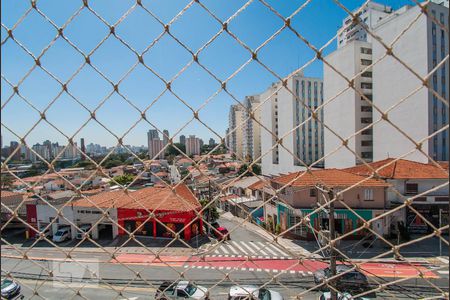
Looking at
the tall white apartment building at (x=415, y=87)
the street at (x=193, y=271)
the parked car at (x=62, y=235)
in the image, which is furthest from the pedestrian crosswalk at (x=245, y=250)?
the tall white apartment building at (x=415, y=87)

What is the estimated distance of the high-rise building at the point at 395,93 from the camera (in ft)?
34.5

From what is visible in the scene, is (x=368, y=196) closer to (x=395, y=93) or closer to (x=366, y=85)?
(x=395, y=93)

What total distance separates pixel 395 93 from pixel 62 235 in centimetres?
1334

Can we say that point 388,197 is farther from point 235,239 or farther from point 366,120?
point 366,120

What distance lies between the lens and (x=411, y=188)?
7.79m

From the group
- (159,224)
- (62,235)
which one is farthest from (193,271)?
(62,235)

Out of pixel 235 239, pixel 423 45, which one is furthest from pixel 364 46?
pixel 235 239

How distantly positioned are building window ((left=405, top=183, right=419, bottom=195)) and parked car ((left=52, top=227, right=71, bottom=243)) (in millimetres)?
9800

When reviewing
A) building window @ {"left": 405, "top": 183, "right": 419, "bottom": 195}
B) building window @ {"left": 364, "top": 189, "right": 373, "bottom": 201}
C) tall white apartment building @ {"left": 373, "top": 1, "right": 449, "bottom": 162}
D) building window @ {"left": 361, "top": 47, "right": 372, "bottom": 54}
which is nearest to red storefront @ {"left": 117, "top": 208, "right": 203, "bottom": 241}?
building window @ {"left": 364, "top": 189, "right": 373, "bottom": 201}

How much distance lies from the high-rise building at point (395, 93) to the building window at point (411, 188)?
54.7 inches

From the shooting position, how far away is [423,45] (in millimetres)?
10711

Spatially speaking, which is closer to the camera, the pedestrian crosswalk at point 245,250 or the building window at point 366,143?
the pedestrian crosswalk at point 245,250

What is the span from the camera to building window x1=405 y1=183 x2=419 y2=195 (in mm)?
7718

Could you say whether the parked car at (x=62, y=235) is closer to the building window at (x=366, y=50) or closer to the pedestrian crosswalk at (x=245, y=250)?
the pedestrian crosswalk at (x=245, y=250)
